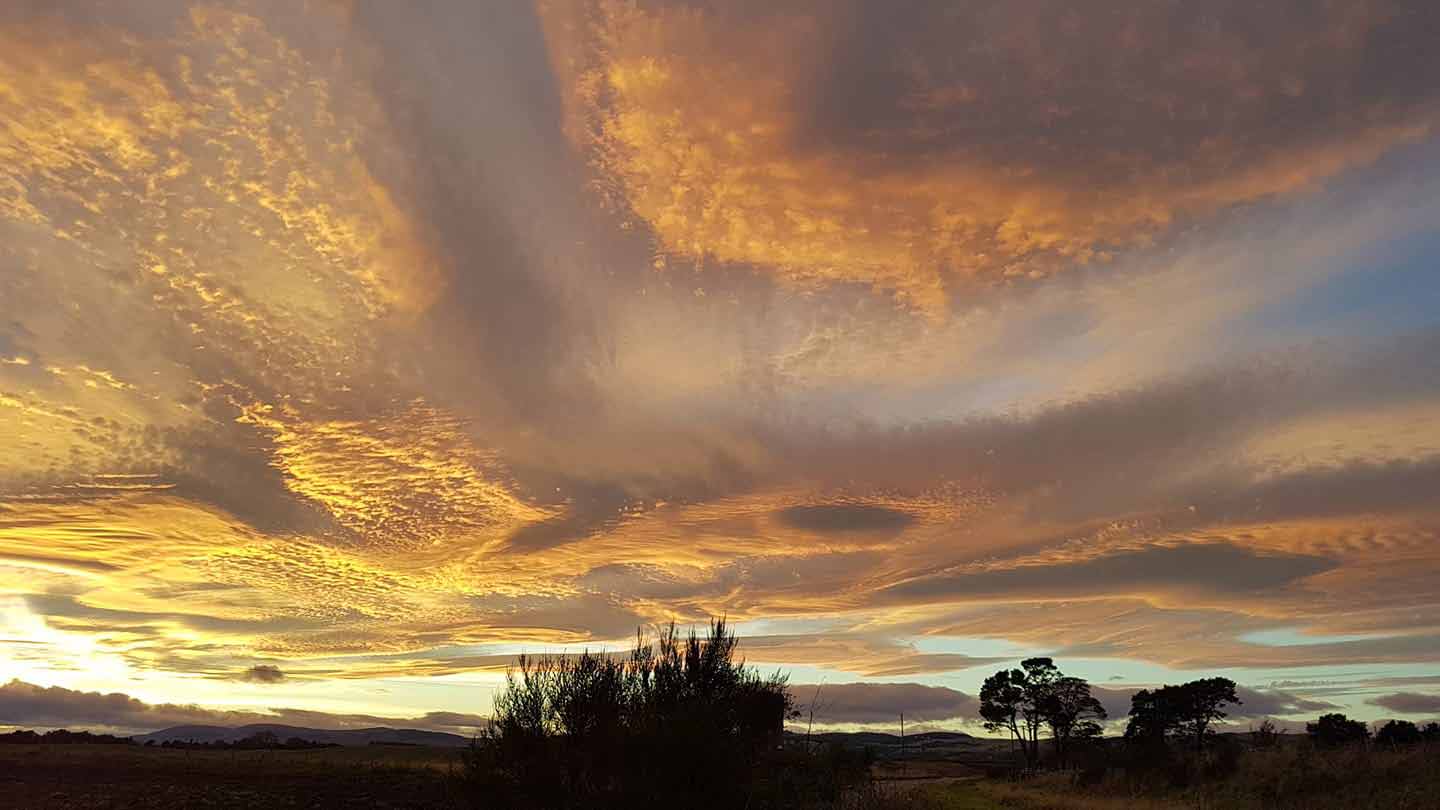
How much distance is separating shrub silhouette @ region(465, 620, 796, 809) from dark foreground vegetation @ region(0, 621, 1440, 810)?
5 cm

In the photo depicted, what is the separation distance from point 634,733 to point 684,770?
2254 mm

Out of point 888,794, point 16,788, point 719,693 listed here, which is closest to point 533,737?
point 719,693

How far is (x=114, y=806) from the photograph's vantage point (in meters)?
42.9

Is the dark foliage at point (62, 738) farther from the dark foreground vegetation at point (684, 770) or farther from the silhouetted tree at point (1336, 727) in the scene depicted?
the silhouetted tree at point (1336, 727)

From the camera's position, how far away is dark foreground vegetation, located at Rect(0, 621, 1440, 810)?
23766 millimetres

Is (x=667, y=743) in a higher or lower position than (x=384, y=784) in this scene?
higher

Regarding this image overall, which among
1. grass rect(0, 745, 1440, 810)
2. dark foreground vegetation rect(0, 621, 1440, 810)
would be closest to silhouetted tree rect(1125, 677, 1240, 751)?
dark foreground vegetation rect(0, 621, 1440, 810)

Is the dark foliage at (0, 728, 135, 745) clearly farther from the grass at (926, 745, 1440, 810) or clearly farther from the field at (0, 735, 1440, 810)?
the grass at (926, 745, 1440, 810)

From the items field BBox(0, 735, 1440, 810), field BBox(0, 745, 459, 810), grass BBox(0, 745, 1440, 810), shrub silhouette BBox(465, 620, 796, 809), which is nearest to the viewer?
shrub silhouette BBox(465, 620, 796, 809)

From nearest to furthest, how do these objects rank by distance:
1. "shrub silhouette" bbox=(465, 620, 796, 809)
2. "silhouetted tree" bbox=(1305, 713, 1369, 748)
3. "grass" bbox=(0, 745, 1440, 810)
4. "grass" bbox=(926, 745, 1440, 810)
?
1. "shrub silhouette" bbox=(465, 620, 796, 809)
2. "grass" bbox=(926, 745, 1440, 810)
3. "grass" bbox=(0, 745, 1440, 810)
4. "silhouetted tree" bbox=(1305, 713, 1369, 748)

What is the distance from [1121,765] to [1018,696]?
170 feet

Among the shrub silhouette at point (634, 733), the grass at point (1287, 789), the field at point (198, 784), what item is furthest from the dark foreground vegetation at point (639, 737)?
the grass at point (1287, 789)

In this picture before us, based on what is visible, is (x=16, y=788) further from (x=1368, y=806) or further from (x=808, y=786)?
(x=1368, y=806)

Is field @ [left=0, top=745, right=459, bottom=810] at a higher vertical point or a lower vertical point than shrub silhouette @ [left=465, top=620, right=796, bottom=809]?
lower
